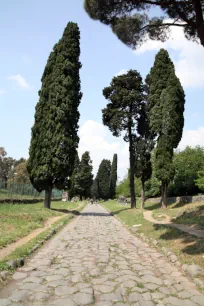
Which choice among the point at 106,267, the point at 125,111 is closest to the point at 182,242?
the point at 106,267

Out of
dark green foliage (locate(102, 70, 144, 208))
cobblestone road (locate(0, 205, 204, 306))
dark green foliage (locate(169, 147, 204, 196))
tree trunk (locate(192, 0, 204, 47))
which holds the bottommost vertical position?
cobblestone road (locate(0, 205, 204, 306))

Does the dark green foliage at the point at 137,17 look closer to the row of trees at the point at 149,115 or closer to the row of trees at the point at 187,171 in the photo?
the row of trees at the point at 149,115

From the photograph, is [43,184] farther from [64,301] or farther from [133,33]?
[64,301]

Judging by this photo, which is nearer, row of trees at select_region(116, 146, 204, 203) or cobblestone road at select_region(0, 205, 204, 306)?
cobblestone road at select_region(0, 205, 204, 306)

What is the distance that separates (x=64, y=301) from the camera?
462cm

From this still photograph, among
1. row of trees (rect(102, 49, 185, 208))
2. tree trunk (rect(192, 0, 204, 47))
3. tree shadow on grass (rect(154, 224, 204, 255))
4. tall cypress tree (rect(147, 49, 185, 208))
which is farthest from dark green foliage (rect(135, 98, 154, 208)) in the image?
tree trunk (rect(192, 0, 204, 47))

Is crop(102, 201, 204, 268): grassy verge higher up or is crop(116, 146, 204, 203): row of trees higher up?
crop(116, 146, 204, 203): row of trees

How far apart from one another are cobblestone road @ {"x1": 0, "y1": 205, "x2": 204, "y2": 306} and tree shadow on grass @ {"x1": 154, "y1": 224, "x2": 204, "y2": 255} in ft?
2.81

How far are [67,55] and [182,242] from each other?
64.6ft

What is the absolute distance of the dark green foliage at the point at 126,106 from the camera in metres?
30.3

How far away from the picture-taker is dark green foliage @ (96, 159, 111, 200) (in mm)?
85938

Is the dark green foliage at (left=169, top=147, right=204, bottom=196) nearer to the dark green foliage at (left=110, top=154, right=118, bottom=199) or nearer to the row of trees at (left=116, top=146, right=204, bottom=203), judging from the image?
the row of trees at (left=116, top=146, right=204, bottom=203)

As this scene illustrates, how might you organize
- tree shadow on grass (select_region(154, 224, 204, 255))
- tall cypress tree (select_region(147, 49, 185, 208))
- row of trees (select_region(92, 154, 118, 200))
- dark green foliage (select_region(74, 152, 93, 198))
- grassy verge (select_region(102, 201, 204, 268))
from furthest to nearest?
row of trees (select_region(92, 154, 118, 200)) < dark green foliage (select_region(74, 152, 93, 198)) < tall cypress tree (select_region(147, 49, 185, 208)) < tree shadow on grass (select_region(154, 224, 204, 255)) < grassy verge (select_region(102, 201, 204, 268))

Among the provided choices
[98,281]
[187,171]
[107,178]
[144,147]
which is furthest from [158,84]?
[107,178]
